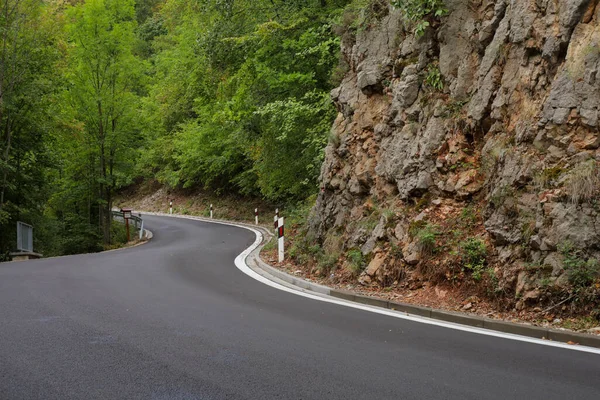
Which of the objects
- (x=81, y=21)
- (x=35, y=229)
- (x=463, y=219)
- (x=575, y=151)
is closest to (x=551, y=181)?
(x=575, y=151)

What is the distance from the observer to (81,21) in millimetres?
23875

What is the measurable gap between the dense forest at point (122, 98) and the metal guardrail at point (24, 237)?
118cm

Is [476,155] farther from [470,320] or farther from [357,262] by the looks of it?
[470,320]

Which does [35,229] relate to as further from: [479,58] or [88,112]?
[479,58]

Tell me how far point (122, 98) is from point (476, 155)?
66.2 ft

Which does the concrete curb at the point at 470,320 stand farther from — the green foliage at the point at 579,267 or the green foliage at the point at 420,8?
the green foliage at the point at 420,8

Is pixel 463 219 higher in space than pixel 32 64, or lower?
lower

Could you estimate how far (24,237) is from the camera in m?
18.6

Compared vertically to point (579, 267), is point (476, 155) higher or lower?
higher

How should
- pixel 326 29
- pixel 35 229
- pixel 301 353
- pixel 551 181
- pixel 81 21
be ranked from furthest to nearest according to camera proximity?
pixel 81 21 → pixel 35 229 → pixel 326 29 → pixel 551 181 → pixel 301 353

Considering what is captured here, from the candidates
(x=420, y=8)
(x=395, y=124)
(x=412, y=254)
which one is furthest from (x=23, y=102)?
(x=412, y=254)

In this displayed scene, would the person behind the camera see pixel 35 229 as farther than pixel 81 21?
No

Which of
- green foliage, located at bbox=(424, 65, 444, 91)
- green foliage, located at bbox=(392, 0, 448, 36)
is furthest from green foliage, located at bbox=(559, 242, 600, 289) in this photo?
green foliage, located at bbox=(392, 0, 448, 36)

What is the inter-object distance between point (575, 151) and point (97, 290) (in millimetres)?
8154
